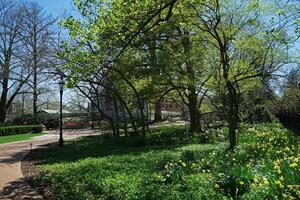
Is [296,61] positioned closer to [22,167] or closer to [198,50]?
[198,50]

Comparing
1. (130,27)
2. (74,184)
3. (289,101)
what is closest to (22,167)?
(74,184)

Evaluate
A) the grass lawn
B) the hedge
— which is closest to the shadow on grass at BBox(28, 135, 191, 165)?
the grass lawn

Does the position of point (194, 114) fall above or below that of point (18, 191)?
above

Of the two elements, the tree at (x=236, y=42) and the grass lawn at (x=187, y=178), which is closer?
the grass lawn at (x=187, y=178)

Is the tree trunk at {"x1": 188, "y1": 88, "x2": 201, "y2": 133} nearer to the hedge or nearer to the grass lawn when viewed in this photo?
the grass lawn

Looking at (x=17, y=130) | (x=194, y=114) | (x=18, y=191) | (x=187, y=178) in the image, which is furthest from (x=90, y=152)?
(x=17, y=130)

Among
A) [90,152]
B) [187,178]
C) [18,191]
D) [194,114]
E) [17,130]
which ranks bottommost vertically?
[18,191]

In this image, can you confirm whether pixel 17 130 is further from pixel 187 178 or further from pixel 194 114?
pixel 187 178

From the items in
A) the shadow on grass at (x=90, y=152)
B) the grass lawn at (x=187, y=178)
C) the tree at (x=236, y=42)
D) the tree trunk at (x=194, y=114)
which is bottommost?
the grass lawn at (x=187, y=178)

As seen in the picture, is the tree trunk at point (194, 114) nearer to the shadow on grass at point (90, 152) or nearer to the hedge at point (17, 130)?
the shadow on grass at point (90, 152)

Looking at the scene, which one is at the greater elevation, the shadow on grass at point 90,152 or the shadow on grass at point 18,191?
the shadow on grass at point 90,152

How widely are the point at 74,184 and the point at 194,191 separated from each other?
416cm

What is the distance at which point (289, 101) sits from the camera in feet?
92.9

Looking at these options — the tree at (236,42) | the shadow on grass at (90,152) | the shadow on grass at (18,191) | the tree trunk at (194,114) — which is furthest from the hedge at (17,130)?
the shadow on grass at (18,191)
